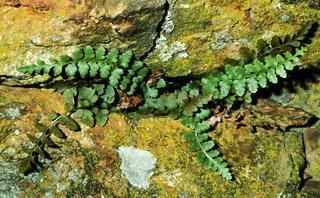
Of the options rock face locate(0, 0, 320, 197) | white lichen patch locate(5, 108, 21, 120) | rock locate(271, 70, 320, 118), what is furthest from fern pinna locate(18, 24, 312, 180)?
rock locate(271, 70, 320, 118)

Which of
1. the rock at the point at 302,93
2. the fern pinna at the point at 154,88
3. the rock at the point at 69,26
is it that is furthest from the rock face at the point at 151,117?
the rock at the point at 302,93

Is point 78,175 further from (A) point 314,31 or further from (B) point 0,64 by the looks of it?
(A) point 314,31

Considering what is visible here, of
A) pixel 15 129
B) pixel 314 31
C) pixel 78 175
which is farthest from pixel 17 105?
pixel 314 31

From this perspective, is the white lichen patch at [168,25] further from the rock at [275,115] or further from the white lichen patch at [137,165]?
the rock at [275,115]

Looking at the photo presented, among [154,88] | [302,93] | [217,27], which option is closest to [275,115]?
[302,93]

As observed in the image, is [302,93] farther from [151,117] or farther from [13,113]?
[13,113]
